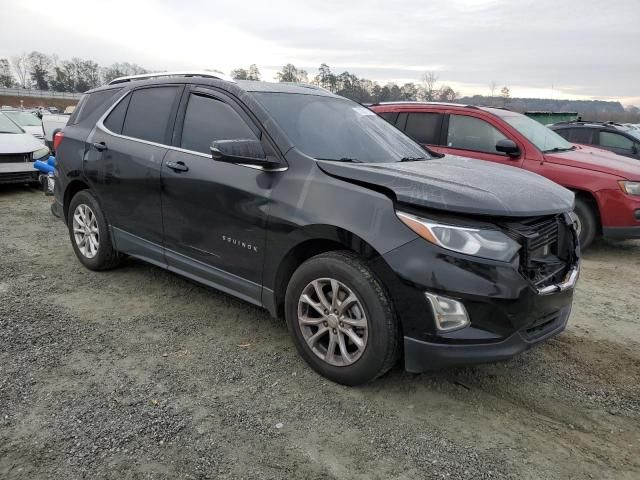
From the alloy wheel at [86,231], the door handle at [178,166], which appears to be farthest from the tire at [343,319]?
the alloy wheel at [86,231]

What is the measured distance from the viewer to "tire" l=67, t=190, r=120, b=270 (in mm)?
4730

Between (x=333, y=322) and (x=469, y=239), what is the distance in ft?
3.06

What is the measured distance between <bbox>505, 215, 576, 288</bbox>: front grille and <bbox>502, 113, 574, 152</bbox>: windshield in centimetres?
396

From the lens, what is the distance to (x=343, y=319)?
299cm

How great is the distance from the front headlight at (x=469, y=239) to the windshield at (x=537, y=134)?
4.59 m

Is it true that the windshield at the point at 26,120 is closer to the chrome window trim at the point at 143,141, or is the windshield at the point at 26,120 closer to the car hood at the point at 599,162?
the chrome window trim at the point at 143,141

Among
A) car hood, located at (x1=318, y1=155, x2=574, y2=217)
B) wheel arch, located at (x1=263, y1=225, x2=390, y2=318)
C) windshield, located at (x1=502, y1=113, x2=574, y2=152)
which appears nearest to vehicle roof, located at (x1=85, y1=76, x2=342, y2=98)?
car hood, located at (x1=318, y1=155, x2=574, y2=217)

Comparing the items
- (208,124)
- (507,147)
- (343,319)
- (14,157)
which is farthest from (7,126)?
(343,319)

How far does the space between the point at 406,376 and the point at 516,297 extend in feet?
3.09

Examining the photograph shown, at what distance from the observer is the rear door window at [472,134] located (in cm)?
684

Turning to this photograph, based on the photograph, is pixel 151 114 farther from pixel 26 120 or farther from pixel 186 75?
pixel 26 120

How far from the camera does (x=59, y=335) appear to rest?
366 cm

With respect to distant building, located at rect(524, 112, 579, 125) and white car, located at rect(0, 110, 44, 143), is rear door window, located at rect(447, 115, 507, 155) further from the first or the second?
white car, located at rect(0, 110, 44, 143)

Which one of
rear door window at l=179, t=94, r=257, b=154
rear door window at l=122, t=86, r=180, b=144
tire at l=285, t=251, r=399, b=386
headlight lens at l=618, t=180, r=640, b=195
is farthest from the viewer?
headlight lens at l=618, t=180, r=640, b=195
